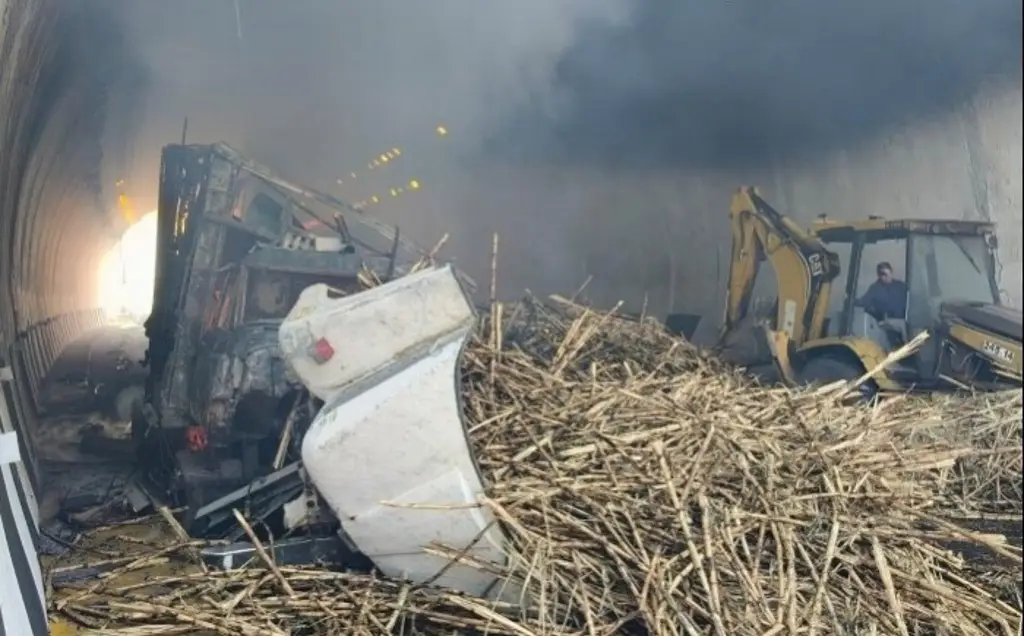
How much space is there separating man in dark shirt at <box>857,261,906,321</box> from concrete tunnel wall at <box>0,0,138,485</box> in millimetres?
5298

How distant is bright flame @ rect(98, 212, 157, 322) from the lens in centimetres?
485

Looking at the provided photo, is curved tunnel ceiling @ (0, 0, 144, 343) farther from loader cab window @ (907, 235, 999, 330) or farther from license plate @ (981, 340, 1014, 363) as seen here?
license plate @ (981, 340, 1014, 363)

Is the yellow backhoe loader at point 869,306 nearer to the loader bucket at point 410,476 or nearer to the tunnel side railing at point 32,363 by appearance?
the loader bucket at point 410,476

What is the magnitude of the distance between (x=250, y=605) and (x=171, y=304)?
2.61 meters

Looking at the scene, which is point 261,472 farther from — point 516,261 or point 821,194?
point 821,194

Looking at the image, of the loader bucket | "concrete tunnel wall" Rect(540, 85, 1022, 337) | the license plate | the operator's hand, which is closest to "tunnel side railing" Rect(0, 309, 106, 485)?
the operator's hand

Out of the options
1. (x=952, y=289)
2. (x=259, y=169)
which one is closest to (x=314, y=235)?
(x=259, y=169)

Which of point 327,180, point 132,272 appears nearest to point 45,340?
point 132,272

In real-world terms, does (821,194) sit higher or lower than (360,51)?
lower

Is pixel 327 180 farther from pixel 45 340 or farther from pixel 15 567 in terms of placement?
pixel 15 567

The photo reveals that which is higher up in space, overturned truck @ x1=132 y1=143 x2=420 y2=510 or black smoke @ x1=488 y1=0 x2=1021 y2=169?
black smoke @ x1=488 y1=0 x2=1021 y2=169

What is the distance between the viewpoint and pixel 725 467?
307 cm

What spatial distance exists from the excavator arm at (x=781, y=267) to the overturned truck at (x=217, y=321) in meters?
3.67

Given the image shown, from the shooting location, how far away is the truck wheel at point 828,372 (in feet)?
19.1
